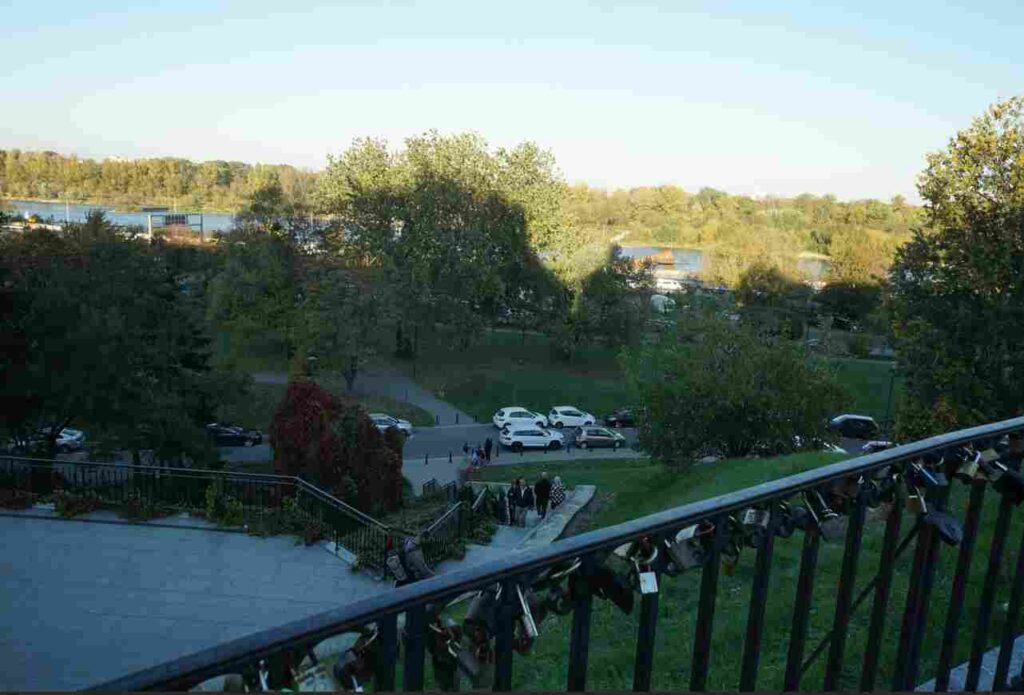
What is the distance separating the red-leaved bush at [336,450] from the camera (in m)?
14.6

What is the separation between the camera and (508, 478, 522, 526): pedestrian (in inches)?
605

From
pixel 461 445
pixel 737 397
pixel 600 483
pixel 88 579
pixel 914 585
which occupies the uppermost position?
pixel 914 585

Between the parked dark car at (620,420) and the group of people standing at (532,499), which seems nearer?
the group of people standing at (532,499)

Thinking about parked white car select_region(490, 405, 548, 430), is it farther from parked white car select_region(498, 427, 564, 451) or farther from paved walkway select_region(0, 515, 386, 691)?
paved walkway select_region(0, 515, 386, 691)

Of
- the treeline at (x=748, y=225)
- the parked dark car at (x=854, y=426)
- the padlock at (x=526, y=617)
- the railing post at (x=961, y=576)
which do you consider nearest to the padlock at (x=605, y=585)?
the padlock at (x=526, y=617)

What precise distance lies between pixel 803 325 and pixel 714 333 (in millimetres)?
30309

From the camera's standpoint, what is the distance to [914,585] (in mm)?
3051

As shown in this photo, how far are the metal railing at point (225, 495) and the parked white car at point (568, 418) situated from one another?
21105 millimetres

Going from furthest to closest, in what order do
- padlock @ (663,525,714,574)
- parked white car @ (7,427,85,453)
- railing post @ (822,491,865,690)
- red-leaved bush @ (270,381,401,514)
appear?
parked white car @ (7,427,85,453), red-leaved bush @ (270,381,401,514), railing post @ (822,491,865,690), padlock @ (663,525,714,574)

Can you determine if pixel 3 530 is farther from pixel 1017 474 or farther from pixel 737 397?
pixel 737 397

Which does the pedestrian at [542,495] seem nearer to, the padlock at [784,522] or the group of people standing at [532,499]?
the group of people standing at [532,499]

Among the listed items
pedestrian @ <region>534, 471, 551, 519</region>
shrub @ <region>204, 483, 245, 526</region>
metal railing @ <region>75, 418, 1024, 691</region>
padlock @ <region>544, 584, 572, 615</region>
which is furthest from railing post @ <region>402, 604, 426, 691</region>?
pedestrian @ <region>534, 471, 551, 519</region>

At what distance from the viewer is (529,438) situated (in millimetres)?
28375

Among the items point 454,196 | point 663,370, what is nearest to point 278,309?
point 454,196
